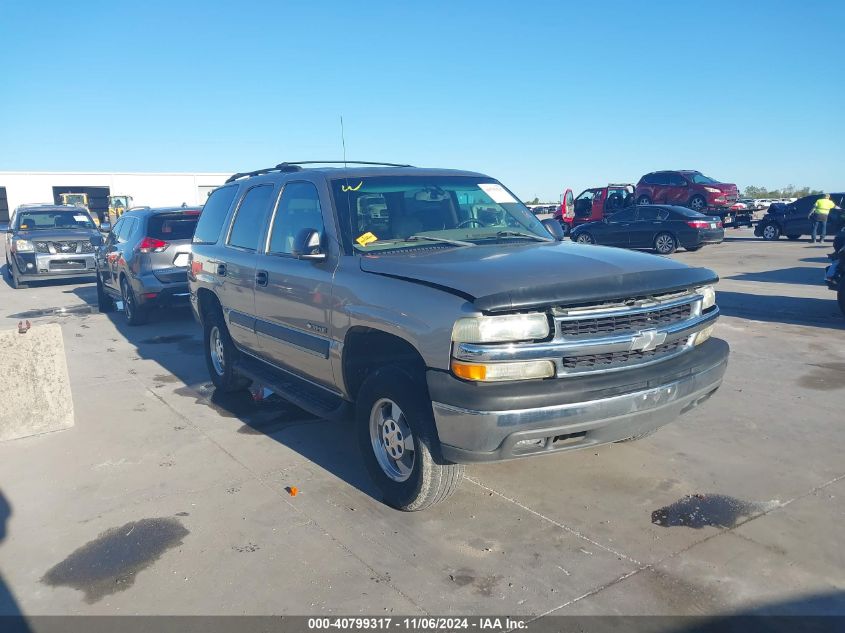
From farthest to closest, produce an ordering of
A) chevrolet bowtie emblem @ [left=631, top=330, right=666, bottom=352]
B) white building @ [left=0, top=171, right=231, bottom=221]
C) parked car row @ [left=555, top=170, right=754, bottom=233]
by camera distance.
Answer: white building @ [left=0, top=171, right=231, bottom=221], parked car row @ [left=555, top=170, right=754, bottom=233], chevrolet bowtie emblem @ [left=631, top=330, right=666, bottom=352]

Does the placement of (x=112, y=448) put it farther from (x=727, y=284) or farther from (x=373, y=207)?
(x=727, y=284)

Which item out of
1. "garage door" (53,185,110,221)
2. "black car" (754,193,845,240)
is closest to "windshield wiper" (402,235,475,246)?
"black car" (754,193,845,240)

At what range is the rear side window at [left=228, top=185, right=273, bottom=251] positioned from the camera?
5.23m

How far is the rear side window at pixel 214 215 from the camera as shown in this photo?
6032 mm

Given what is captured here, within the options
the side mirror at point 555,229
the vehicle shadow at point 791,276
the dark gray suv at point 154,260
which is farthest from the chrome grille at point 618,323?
the vehicle shadow at point 791,276

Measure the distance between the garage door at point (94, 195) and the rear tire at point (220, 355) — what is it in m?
48.3

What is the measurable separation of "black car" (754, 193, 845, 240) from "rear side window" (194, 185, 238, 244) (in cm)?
1962

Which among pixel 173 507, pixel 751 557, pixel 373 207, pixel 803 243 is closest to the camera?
pixel 751 557

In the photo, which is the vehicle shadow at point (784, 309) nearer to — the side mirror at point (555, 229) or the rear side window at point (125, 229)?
the side mirror at point (555, 229)

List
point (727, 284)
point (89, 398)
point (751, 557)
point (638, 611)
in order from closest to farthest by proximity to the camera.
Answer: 1. point (638, 611)
2. point (751, 557)
3. point (89, 398)
4. point (727, 284)

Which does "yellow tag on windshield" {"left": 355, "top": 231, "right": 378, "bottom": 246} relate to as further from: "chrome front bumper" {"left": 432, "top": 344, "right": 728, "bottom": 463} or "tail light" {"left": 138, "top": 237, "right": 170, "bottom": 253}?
"tail light" {"left": 138, "top": 237, "right": 170, "bottom": 253}

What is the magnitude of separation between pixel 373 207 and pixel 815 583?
3.20m

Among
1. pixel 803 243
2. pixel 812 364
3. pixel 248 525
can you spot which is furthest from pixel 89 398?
pixel 803 243

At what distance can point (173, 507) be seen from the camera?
4.00 meters
